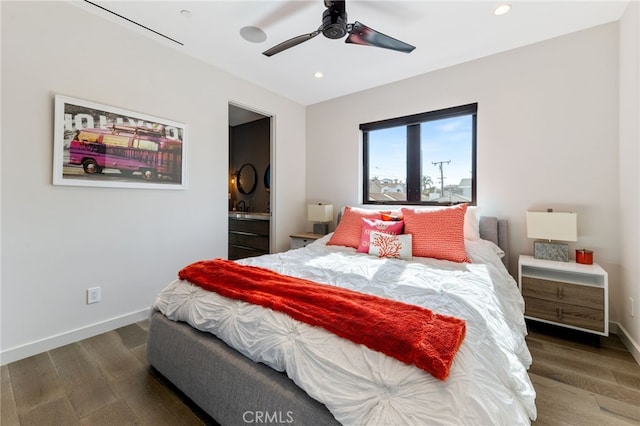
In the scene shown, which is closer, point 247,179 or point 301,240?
point 301,240

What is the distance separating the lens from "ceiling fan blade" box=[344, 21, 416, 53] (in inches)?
74.4

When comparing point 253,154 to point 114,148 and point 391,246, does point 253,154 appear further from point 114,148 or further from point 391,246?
point 391,246

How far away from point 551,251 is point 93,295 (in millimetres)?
3910

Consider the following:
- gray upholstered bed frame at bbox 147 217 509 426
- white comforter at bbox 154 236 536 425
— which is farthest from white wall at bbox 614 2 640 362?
gray upholstered bed frame at bbox 147 217 509 426

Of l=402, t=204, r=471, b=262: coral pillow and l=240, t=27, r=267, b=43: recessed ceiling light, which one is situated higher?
l=240, t=27, r=267, b=43: recessed ceiling light

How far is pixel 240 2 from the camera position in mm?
2023

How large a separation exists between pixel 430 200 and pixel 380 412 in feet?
9.01

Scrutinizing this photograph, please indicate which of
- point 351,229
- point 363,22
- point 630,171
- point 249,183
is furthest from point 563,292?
point 249,183

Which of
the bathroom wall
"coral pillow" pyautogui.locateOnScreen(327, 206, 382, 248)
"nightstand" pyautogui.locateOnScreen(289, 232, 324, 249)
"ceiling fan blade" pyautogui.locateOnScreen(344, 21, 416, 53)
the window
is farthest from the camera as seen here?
the bathroom wall

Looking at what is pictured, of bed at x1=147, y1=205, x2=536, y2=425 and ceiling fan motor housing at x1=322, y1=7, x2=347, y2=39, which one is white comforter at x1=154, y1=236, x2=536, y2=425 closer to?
bed at x1=147, y1=205, x2=536, y2=425

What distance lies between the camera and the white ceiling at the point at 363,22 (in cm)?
205

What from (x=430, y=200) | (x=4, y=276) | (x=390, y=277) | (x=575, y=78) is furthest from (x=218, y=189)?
(x=575, y=78)

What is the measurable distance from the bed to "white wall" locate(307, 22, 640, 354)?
1.03m

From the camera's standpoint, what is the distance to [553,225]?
7.27 ft
